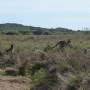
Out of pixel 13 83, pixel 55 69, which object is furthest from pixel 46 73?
pixel 13 83

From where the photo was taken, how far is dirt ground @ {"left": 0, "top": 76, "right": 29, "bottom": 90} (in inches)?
701

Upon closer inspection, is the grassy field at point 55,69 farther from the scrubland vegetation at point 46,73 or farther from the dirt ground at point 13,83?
the dirt ground at point 13,83

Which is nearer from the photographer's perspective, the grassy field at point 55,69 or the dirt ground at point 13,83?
the grassy field at point 55,69

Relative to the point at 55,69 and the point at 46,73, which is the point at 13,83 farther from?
the point at 55,69

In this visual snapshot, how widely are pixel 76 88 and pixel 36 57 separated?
11818mm

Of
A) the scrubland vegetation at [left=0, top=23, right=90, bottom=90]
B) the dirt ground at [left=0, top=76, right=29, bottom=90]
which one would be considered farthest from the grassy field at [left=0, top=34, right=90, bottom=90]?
the dirt ground at [left=0, top=76, right=29, bottom=90]

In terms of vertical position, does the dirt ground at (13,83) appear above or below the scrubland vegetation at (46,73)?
below

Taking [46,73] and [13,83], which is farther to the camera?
[13,83]

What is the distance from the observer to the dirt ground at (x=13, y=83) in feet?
58.4

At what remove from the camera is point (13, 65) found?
83.7 feet

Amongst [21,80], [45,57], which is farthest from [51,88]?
[45,57]

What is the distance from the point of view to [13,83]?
751 inches

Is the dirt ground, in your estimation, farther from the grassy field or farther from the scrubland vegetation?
the grassy field

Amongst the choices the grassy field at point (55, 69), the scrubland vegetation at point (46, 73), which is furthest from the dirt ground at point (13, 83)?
the grassy field at point (55, 69)
